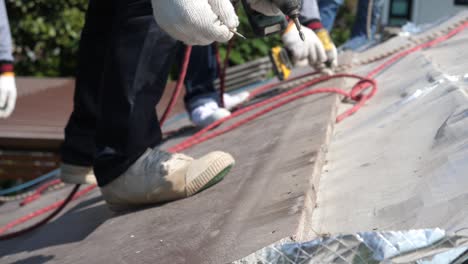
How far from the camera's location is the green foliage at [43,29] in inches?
260

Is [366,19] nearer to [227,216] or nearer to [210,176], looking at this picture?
[210,176]

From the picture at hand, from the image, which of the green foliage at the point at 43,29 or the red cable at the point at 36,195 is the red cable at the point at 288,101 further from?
the green foliage at the point at 43,29

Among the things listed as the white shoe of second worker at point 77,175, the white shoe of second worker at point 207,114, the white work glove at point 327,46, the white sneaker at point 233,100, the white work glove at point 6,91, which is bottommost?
the white sneaker at point 233,100

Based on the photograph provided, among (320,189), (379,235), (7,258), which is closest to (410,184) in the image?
(320,189)

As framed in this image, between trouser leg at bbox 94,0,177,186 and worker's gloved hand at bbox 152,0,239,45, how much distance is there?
209 millimetres

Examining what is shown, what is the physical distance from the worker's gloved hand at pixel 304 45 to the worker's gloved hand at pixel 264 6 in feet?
3.09

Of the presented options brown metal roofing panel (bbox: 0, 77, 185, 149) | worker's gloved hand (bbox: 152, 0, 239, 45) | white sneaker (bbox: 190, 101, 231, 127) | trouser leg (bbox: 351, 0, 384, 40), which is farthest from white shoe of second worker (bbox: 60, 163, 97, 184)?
trouser leg (bbox: 351, 0, 384, 40)

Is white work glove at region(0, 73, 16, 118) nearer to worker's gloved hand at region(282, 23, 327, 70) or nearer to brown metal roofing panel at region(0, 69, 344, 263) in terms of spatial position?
brown metal roofing panel at region(0, 69, 344, 263)

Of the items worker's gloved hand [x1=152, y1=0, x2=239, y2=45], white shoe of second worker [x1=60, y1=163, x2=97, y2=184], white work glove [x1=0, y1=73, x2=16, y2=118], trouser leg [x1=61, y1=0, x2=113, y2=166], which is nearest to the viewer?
worker's gloved hand [x1=152, y1=0, x2=239, y2=45]

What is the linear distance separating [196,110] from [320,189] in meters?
1.54

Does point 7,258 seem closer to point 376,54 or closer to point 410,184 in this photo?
point 410,184

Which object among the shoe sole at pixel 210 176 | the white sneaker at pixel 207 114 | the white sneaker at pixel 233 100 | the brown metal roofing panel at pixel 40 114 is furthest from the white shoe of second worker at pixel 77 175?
the brown metal roofing panel at pixel 40 114

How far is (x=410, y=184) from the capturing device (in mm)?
1438

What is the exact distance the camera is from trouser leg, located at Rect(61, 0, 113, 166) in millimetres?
1995
